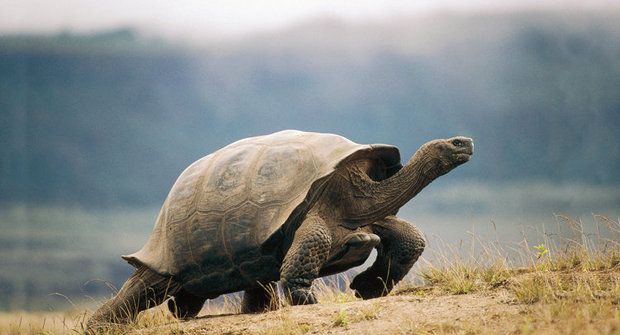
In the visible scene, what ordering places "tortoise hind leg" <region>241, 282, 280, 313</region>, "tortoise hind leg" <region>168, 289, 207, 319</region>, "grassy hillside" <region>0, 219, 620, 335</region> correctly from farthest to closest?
"tortoise hind leg" <region>241, 282, 280, 313</region> → "tortoise hind leg" <region>168, 289, 207, 319</region> → "grassy hillside" <region>0, 219, 620, 335</region>

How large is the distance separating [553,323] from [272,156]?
4060 millimetres

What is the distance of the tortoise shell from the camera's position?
31.4ft

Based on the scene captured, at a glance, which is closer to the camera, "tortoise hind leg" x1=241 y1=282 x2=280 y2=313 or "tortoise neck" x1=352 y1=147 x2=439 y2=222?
"tortoise neck" x1=352 y1=147 x2=439 y2=222

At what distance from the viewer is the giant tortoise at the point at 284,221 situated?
31.2 feet

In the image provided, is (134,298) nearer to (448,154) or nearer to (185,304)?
(185,304)

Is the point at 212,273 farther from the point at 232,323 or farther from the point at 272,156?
the point at 272,156

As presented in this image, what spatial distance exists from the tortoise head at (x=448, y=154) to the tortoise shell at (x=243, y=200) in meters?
0.57

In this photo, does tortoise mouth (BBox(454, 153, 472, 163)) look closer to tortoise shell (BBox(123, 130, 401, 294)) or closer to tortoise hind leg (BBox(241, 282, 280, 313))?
tortoise shell (BBox(123, 130, 401, 294))

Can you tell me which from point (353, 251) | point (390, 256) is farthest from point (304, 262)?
point (390, 256)

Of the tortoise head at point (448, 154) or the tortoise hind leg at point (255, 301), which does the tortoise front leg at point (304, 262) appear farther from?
the tortoise hind leg at point (255, 301)

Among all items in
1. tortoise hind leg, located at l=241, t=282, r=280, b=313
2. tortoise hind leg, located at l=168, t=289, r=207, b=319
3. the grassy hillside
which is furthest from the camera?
tortoise hind leg, located at l=241, t=282, r=280, b=313

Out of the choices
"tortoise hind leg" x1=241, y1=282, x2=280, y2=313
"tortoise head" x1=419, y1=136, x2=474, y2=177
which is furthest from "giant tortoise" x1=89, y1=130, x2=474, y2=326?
"tortoise hind leg" x1=241, y1=282, x2=280, y2=313

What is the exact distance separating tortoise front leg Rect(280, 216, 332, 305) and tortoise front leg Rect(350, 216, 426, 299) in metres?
1.39

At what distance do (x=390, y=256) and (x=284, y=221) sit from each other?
1.86 m
